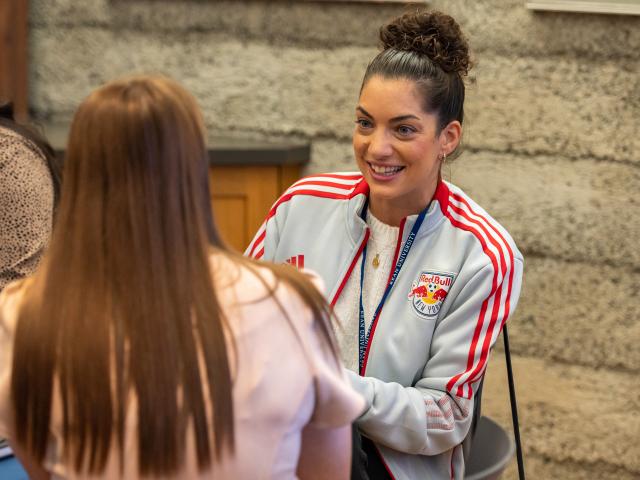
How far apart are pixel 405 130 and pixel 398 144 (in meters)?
0.04

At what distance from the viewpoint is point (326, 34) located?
2949mm

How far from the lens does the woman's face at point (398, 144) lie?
1.88 metres

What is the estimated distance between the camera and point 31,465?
4.04 feet

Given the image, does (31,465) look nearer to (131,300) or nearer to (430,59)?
(131,300)

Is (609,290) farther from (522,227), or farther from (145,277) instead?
(145,277)

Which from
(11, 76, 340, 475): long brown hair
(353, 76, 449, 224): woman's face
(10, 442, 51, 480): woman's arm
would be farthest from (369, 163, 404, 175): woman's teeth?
(10, 442, 51, 480): woman's arm

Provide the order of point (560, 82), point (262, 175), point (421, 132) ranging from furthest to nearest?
point (262, 175) → point (560, 82) → point (421, 132)

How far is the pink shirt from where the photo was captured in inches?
44.5

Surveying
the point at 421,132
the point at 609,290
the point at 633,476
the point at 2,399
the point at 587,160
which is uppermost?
the point at 421,132

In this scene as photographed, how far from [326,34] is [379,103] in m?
1.12

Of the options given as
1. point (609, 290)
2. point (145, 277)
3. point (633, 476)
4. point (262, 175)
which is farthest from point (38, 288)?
point (633, 476)

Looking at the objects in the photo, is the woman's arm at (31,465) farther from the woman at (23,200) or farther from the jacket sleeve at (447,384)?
the woman at (23,200)

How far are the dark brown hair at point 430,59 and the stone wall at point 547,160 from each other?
0.83 m

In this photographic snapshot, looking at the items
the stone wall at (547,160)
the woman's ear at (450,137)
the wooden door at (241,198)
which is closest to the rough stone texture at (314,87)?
the stone wall at (547,160)
